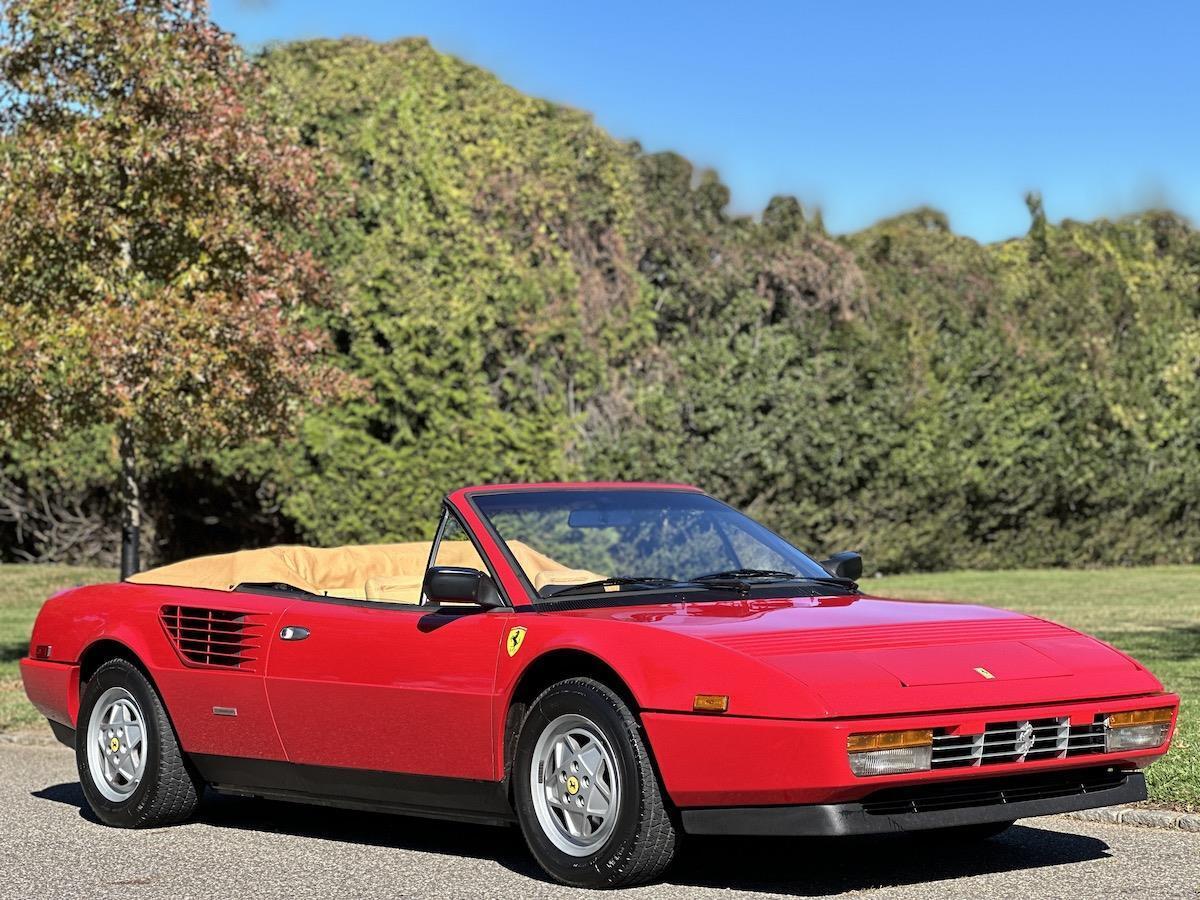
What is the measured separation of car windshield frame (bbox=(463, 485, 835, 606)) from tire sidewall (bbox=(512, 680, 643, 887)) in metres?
0.50

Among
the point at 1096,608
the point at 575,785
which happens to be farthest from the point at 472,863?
the point at 1096,608

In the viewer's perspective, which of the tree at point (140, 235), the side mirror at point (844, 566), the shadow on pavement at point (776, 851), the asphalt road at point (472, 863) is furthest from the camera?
the tree at point (140, 235)

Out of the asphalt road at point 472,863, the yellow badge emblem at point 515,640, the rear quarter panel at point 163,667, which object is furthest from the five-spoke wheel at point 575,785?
the rear quarter panel at point 163,667

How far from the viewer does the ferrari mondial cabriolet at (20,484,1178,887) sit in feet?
20.1

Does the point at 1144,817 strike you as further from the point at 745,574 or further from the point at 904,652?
the point at 904,652

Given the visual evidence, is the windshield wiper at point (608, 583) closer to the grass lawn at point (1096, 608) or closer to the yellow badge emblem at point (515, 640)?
the yellow badge emblem at point (515, 640)

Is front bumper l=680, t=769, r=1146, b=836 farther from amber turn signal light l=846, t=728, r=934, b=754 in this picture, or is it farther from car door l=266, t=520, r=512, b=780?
car door l=266, t=520, r=512, b=780

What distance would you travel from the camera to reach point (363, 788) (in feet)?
24.6

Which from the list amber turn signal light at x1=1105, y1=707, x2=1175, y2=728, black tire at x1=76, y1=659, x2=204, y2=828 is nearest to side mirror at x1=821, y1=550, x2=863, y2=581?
amber turn signal light at x1=1105, y1=707, x2=1175, y2=728

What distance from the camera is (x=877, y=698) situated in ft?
19.8

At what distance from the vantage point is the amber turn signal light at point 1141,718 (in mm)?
6539

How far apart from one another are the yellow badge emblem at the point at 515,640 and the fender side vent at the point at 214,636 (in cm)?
152

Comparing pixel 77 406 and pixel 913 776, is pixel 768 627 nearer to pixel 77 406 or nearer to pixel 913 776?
pixel 913 776

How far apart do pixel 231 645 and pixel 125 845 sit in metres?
0.96
